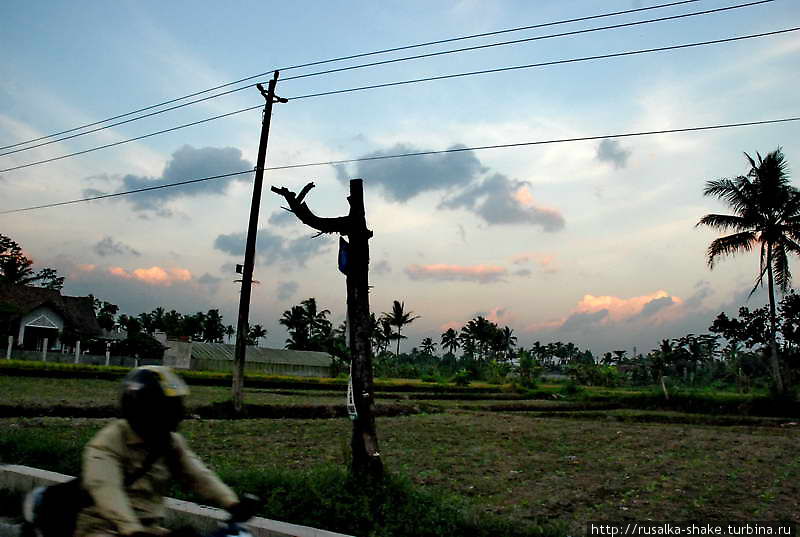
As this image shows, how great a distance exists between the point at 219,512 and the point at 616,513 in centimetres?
466

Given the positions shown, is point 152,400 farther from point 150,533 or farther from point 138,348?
point 138,348

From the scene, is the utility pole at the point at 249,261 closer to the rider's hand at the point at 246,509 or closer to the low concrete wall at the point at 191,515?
the low concrete wall at the point at 191,515

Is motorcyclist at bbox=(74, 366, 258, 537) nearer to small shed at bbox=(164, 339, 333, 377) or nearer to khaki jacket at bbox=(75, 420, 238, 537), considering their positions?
khaki jacket at bbox=(75, 420, 238, 537)

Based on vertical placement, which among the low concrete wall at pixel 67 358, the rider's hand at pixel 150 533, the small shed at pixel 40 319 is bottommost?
the low concrete wall at pixel 67 358

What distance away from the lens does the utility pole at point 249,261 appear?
18.3 metres

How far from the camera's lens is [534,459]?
12.4m

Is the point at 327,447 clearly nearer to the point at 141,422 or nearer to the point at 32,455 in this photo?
the point at 32,455

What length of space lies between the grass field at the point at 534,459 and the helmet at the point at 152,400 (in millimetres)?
4511

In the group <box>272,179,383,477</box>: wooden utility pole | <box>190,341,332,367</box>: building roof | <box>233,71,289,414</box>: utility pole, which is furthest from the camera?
<box>190,341,332,367</box>: building roof

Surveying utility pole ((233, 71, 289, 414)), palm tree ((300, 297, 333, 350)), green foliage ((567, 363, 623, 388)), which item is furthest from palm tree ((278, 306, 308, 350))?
utility pole ((233, 71, 289, 414))

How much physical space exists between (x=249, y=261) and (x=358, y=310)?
11.4m

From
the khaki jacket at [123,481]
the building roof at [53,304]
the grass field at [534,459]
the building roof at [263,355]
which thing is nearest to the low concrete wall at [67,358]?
the building roof at [53,304]

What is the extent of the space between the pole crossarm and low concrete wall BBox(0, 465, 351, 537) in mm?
3569

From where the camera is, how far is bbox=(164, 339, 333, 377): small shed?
50531mm
